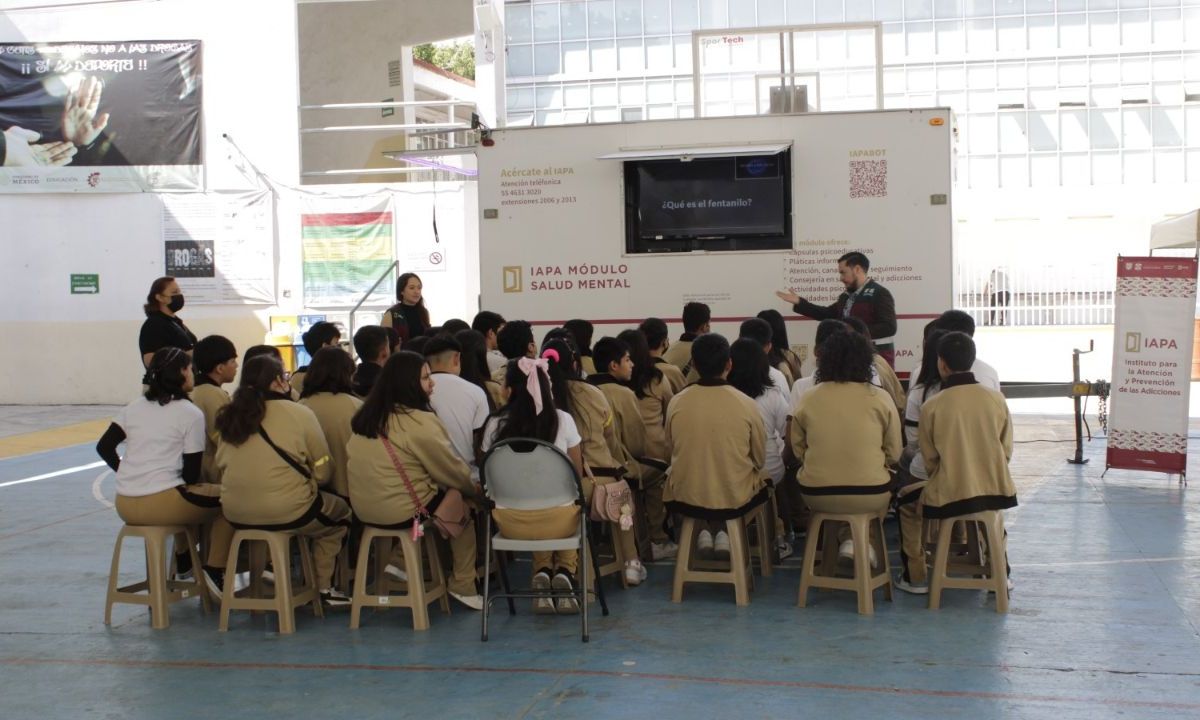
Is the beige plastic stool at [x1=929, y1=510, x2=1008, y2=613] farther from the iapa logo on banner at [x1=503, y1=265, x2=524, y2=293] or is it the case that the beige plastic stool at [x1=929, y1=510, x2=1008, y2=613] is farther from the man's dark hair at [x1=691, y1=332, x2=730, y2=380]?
the iapa logo on banner at [x1=503, y1=265, x2=524, y2=293]

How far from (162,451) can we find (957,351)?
3571 millimetres

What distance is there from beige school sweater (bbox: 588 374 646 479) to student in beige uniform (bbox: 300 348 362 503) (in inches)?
49.6

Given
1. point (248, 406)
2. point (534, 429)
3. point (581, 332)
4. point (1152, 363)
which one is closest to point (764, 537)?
point (534, 429)

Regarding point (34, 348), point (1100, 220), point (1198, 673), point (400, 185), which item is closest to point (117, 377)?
point (34, 348)

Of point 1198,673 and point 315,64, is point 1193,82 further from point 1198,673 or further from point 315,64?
point 1198,673

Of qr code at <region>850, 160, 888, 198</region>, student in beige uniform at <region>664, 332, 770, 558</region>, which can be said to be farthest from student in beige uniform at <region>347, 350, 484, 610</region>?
qr code at <region>850, 160, 888, 198</region>

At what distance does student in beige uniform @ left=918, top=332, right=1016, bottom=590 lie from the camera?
5.55m

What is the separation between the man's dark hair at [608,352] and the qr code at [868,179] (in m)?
2.64

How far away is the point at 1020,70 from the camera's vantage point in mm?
28344

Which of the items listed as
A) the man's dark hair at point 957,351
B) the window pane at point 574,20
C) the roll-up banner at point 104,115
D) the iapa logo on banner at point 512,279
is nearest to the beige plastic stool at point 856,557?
the man's dark hair at point 957,351

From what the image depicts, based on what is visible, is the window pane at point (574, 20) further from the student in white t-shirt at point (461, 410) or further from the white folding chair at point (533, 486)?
the white folding chair at point (533, 486)

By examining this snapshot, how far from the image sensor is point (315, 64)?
18.5m

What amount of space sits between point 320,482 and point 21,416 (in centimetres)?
1136

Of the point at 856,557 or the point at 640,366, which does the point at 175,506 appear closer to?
the point at 640,366
